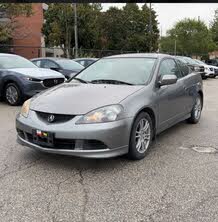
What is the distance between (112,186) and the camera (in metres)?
3.70

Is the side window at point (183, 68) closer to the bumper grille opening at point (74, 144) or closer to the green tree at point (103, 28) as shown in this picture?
the bumper grille opening at point (74, 144)

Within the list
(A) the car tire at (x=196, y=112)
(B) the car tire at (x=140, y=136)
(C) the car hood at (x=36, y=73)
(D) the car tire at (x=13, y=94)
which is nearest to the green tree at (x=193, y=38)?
(C) the car hood at (x=36, y=73)

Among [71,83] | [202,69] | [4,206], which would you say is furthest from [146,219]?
[202,69]

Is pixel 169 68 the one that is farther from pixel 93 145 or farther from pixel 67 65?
pixel 67 65

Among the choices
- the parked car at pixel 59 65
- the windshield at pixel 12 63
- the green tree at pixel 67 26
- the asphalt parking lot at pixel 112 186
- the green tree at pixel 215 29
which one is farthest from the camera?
the green tree at pixel 215 29

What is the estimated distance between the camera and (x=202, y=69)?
66.0ft

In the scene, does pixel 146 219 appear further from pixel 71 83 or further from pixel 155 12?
pixel 155 12

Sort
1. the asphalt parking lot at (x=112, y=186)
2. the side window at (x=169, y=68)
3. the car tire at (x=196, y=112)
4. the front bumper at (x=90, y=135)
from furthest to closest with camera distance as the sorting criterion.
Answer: the car tire at (x=196, y=112), the side window at (x=169, y=68), the front bumper at (x=90, y=135), the asphalt parking lot at (x=112, y=186)

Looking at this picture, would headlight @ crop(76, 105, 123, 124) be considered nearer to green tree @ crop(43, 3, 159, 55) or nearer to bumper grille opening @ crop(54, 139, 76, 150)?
bumper grille opening @ crop(54, 139, 76, 150)

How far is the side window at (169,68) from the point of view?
541 centimetres

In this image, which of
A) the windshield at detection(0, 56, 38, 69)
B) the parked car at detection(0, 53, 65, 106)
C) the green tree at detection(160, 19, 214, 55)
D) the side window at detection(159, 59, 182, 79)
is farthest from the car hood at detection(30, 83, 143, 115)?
the green tree at detection(160, 19, 214, 55)

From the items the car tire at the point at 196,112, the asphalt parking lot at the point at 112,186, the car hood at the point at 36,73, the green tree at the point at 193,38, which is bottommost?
the asphalt parking lot at the point at 112,186

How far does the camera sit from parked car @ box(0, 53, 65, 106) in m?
8.79

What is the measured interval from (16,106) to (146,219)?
6696mm
